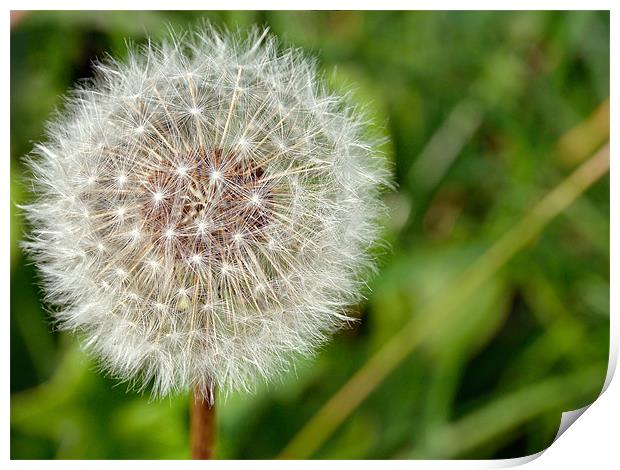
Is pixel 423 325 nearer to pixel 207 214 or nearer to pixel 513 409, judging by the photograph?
pixel 513 409

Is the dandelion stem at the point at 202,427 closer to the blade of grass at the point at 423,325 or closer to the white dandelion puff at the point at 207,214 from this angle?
the white dandelion puff at the point at 207,214

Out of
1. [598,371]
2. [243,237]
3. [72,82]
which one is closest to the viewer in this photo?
[243,237]

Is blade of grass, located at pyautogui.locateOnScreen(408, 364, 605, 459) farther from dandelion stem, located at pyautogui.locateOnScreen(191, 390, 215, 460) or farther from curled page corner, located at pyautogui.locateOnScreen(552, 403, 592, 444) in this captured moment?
dandelion stem, located at pyautogui.locateOnScreen(191, 390, 215, 460)

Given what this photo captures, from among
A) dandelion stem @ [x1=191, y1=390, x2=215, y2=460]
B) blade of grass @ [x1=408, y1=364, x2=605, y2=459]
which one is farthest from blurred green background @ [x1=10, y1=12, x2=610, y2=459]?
dandelion stem @ [x1=191, y1=390, x2=215, y2=460]

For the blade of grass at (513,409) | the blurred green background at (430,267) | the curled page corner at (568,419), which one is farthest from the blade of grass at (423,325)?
the curled page corner at (568,419)

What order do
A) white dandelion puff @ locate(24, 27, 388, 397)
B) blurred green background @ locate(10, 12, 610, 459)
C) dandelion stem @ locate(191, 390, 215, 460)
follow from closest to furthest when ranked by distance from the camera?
white dandelion puff @ locate(24, 27, 388, 397) < dandelion stem @ locate(191, 390, 215, 460) < blurred green background @ locate(10, 12, 610, 459)

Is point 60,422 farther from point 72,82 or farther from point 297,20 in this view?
point 297,20
